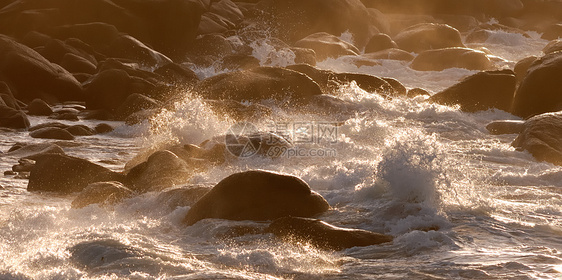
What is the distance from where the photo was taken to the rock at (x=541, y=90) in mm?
16266

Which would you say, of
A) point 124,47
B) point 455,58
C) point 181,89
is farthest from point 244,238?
point 455,58

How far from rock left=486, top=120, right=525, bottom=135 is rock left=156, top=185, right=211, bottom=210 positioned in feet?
28.5

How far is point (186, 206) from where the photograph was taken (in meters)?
7.76

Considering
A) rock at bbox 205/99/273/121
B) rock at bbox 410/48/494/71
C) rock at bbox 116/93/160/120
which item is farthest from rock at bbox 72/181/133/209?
rock at bbox 410/48/494/71

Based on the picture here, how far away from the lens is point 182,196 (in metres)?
8.03

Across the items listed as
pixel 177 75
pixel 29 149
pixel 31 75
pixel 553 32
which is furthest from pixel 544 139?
pixel 553 32

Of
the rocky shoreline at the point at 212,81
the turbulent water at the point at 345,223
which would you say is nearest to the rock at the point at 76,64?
the rocky shoreline at the point at 212,81

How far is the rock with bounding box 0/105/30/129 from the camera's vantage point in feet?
46.3

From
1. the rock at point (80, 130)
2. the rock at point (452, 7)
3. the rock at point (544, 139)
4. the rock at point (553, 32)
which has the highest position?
the rock at point (452, 7)

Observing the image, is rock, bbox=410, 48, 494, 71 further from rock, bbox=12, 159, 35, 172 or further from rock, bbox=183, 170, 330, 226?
rock, bbox=183, 170, 330, 226

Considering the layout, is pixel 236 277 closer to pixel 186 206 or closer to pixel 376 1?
pixel 186 206

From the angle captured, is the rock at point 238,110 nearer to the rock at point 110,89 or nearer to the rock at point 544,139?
the rock at point 110,89

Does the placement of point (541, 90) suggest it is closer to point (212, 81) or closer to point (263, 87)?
point (263, 87)

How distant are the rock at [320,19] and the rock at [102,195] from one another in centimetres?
2778
